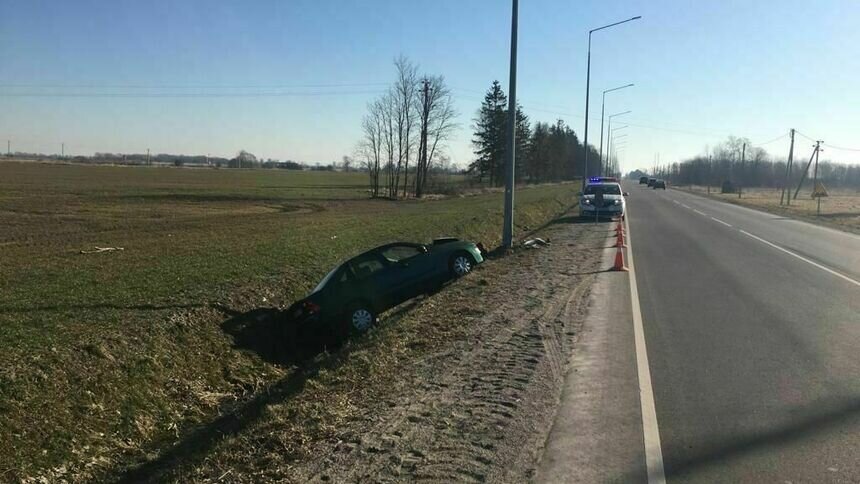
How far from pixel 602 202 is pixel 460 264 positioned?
17330mm

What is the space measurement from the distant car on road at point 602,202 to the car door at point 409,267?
17218 mm

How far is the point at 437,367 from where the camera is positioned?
6.87m

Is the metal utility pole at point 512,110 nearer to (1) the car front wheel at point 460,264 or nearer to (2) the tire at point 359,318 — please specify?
(1) the car front wheel at point 460,264

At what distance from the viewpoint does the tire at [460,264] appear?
13148 mm

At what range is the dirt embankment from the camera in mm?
4445

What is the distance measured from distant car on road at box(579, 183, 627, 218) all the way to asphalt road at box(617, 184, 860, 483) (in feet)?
46.1

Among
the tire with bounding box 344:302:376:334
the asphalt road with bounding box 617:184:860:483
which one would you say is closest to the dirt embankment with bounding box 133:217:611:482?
the asphalt road with bounding box 617:184:860:483

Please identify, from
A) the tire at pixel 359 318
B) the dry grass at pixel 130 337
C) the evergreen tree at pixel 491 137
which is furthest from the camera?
the evergreen tree at pixel 491 137

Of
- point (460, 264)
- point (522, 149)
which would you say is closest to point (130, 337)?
point (460, 264)

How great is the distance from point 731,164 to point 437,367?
13179 centimetres

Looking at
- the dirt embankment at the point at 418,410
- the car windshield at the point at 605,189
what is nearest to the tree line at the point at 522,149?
the car windshield at the point at 605,189

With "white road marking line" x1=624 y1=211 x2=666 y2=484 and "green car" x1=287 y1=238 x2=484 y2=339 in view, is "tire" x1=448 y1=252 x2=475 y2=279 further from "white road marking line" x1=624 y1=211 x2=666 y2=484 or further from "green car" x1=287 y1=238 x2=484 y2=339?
"white road marking line" x1=624 y1=211 x2=666 y2=484

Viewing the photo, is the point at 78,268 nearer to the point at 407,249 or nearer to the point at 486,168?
the point at 407,249

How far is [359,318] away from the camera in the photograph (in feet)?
35.0
